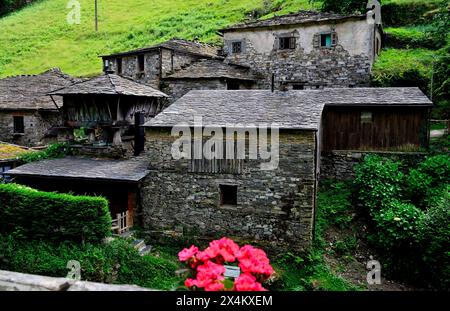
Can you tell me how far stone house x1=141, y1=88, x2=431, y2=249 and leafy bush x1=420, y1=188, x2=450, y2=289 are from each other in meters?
3.63

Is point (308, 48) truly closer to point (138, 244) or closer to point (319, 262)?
point (319, 262)

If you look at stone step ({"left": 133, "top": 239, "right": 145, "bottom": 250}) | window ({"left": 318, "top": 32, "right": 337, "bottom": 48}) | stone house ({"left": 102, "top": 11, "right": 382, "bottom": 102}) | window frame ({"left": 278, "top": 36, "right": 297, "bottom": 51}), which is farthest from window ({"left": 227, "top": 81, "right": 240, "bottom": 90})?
stone step ({"left": 133, "top": 239, "right": 145, "bottom": 250})

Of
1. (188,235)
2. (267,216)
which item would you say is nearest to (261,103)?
(267,216)

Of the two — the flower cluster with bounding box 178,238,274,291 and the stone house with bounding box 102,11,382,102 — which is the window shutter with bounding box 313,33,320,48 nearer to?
the stone house with bounding box 102,11,382,102

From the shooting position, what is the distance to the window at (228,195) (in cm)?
1398

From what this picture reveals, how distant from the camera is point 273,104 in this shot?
49.6ft

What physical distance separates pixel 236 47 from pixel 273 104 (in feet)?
36.6

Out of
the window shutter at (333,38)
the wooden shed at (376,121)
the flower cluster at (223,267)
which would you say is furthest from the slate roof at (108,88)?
the flower cluster at (223,267)

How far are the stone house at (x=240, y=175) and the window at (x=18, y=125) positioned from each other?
14.1m

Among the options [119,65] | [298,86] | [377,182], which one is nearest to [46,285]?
[377,182]

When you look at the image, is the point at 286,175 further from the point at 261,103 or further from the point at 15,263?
the point at 15,263

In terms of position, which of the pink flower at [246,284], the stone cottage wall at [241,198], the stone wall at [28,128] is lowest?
the stone cottage wall at [241,198]

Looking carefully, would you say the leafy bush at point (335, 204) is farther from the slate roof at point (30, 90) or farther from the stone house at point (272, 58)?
the slate roof at point (30, 90)
